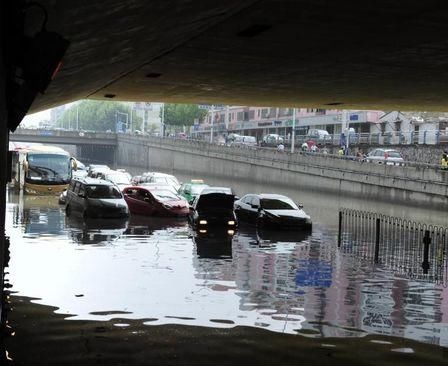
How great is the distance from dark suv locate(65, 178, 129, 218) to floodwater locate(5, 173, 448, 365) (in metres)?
6.21

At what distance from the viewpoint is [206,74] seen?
15578 millimetres

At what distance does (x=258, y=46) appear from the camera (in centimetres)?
1165

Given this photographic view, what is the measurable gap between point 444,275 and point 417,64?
5118 millimetres

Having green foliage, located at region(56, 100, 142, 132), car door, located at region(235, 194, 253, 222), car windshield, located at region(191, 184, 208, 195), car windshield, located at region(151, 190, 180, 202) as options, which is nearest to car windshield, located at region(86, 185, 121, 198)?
car windshield, located at region(151, 190, 180, 202)

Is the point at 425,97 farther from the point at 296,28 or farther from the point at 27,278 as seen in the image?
the point at 27,278

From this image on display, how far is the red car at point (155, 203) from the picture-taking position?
28250 millimetres

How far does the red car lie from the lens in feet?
92.7

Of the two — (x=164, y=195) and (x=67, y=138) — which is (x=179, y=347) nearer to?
(x=164, y=195)

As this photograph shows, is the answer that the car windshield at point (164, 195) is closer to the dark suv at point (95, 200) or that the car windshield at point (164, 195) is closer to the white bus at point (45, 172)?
the dark suv at point (95, 200)

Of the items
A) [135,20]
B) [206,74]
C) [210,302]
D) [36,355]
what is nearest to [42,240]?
[206,74]

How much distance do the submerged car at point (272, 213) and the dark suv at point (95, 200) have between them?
539 cm

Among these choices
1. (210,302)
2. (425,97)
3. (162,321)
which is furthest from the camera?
(425,97)

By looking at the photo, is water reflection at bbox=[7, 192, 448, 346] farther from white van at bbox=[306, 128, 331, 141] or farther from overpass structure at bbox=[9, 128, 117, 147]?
overpass structure at bbox=[9, 128, 117, 147]

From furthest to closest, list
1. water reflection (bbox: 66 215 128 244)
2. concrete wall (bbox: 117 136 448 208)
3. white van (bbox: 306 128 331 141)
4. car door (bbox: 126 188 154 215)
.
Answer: white van (bbox: 306 128 331 141) < concrete wall (bbox: 117 136 448 208) < car door (bbox: 126 188 154 215) < water reflection (bbox: 66 215 128 244)
